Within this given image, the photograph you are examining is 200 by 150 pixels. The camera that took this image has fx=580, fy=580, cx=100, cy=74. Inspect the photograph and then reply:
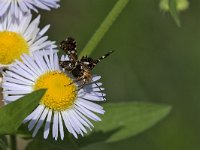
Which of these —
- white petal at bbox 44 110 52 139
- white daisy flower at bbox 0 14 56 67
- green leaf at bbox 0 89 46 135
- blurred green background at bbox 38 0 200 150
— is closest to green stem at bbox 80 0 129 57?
white daisy flower at bbox 0 14 56 67

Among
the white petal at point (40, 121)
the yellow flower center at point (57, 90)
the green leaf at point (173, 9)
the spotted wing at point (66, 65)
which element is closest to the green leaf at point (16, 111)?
the white petal at point (40, 121)

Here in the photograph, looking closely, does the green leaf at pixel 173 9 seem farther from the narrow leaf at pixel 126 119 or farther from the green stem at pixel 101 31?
the narrow leaf at pixel 126 119

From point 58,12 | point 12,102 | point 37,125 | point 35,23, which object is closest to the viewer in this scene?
point 12,102

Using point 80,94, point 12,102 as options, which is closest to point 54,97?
point 80,94

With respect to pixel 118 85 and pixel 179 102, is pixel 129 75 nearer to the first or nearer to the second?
pixel 118 85

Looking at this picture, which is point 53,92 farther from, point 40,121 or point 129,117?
point 129,117

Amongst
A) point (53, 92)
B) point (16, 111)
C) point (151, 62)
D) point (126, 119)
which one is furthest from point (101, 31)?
point (151, 62)
